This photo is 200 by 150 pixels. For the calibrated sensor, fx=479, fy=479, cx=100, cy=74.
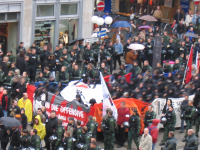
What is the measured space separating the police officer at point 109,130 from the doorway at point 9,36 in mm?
10106

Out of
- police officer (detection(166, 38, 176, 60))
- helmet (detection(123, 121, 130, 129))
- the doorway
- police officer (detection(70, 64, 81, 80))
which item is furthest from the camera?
police officer (detection(166, 38, 176, 60))

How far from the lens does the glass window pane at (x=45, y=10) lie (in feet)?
80.3

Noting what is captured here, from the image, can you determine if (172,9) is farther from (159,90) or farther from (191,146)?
(191,146)

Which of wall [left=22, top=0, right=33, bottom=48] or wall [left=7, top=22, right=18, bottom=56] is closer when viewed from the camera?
wall [left=22, top=0, right=33, bottom=48]

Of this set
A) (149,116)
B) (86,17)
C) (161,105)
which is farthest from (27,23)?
(149,116)

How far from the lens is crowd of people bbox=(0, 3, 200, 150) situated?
14.1 m

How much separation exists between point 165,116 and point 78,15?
1156 centimetres

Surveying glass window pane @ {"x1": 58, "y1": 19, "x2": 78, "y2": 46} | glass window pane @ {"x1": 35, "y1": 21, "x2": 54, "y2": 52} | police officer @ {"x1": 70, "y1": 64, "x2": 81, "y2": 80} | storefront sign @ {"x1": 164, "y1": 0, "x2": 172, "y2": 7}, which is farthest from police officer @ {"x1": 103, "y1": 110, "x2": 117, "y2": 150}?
storefront sign @ {"x1": 164, "y1": 0, "x2": 172, "y2": 7}

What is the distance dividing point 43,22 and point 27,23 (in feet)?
4.11

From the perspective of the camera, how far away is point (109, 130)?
15.1 meters

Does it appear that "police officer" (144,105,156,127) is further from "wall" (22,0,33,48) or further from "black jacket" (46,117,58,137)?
"wall" (22,0,33,48)

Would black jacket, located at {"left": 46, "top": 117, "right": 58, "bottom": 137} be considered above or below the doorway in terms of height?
below

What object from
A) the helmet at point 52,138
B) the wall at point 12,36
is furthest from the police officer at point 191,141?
the wall at point 12,36

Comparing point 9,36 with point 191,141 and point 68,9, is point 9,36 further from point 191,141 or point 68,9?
point 191,141
